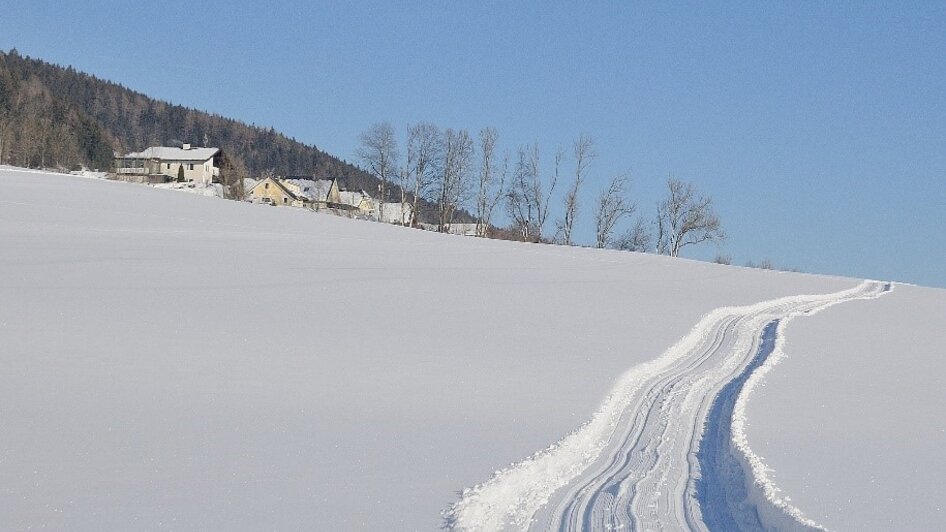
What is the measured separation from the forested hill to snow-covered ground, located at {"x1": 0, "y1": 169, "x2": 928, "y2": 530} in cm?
7730

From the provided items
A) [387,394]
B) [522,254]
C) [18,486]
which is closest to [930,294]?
[522,254]

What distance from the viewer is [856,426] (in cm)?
717

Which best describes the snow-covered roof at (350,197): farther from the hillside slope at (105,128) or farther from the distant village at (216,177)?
the hillside slope at (105,128)

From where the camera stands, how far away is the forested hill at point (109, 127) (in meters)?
88.9

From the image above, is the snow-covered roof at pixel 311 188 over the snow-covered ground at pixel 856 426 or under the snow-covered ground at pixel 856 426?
over

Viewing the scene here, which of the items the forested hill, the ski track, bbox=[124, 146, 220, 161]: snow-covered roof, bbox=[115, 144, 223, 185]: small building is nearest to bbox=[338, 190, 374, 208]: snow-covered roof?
the forested hill

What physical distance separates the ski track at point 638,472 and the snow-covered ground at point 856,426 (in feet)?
0.75

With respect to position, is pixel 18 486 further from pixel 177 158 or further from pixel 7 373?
pixel 177 158

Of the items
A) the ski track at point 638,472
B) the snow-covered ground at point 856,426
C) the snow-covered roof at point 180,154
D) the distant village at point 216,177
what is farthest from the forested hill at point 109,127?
the ski track at point 638,472

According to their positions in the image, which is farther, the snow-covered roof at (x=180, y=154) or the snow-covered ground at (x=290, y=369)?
the snow-covered roof at (x=180, y=154)

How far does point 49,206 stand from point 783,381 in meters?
18.8

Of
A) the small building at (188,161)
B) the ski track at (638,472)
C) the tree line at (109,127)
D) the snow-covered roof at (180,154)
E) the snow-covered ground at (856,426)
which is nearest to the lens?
the ski track at (638,472)

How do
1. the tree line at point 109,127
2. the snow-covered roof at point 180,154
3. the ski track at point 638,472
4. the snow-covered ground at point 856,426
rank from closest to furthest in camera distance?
1. the ski track at point 638,472
2. the snow-covered ground at point 856,426
3. the tree line at point 109,127
4. the snow-covered roof at point 180,154

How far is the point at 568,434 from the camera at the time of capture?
634 centimetres
